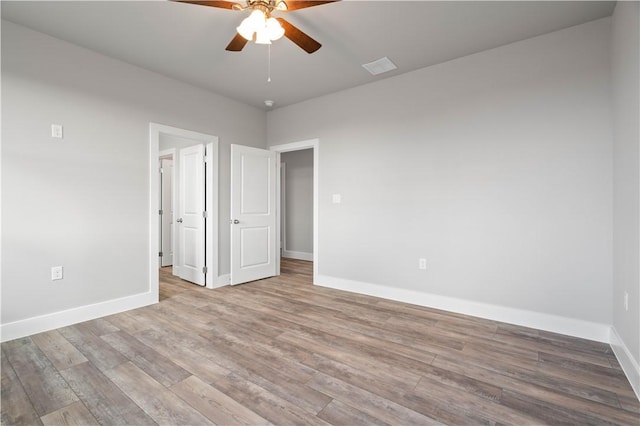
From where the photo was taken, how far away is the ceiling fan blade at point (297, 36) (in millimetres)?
2084

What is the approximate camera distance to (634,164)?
190 cm

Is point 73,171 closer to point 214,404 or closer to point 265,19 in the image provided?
point 265,19

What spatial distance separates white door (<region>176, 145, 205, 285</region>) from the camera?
421cm

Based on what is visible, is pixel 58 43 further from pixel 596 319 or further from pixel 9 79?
pixel 596 319

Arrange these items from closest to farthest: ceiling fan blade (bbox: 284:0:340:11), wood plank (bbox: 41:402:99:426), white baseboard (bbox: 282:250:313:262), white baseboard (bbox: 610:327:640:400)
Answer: wood plank (bbox: 41:402:99:426) → white baseboard (bbox: 610:327:640:400) → ceiling fan blade (bbox: 284:0:340:11) → white baseboard (bbox: 282:250:313:262)

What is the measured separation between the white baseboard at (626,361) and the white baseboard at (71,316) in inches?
168

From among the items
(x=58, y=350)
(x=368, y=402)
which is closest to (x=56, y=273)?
(x=58, y=350)

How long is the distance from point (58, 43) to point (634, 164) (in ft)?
15.9

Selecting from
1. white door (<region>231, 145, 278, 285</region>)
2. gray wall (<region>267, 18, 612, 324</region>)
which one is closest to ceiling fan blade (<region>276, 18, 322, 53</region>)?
gray wall (<region>267, 18, 612, 324</region>)

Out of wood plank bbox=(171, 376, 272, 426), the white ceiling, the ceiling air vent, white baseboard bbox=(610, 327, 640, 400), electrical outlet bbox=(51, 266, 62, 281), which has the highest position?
the ceiling air vent

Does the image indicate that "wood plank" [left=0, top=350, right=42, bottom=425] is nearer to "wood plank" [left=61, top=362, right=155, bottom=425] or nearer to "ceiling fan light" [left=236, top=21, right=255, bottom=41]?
"wood plank" [left=61, top=362, right=155, bottom=425]

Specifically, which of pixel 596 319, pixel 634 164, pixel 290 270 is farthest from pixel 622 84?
pixel 290 270

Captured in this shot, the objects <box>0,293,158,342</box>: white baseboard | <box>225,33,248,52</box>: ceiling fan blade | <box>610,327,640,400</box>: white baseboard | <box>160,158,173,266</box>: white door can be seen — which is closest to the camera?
<box>610,327,640,400</box>: white baseboard

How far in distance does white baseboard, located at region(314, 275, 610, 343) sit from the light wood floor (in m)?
0.11
